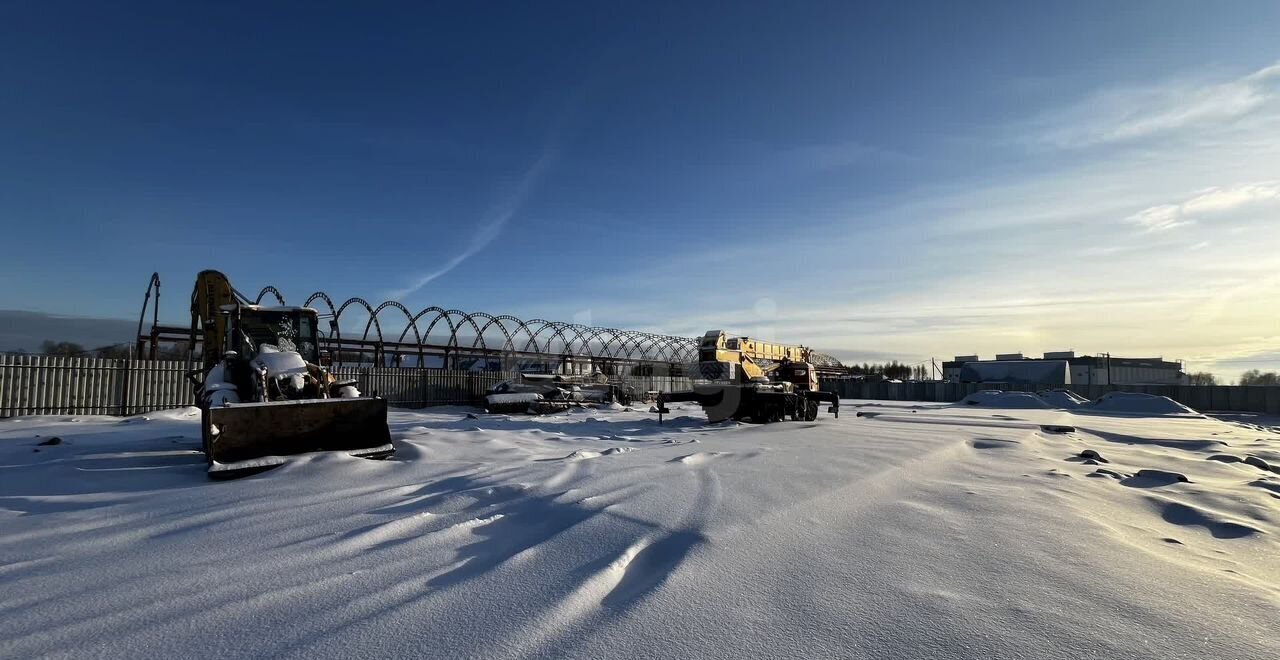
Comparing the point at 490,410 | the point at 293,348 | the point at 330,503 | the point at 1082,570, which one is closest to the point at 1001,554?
the point at 1082,570

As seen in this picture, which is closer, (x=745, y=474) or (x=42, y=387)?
(x=745, y=474)

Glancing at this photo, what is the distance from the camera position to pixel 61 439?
981 centimetres

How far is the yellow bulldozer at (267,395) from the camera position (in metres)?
7.11

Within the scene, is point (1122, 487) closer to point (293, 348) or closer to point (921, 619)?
point (921, 619)

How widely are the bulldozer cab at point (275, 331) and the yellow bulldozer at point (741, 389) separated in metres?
8.82

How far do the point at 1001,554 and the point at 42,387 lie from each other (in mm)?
20566

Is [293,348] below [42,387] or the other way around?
the other way around

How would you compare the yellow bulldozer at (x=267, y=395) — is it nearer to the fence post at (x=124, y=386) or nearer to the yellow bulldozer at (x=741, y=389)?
the fence post at (x=124, y=386)

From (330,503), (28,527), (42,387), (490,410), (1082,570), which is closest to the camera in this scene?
(1082,570)

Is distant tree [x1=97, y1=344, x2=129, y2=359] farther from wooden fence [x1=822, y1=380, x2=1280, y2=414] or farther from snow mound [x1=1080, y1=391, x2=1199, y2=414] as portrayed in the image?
snow mound [x1=1080, y1=391, x2=1199, y2=414]

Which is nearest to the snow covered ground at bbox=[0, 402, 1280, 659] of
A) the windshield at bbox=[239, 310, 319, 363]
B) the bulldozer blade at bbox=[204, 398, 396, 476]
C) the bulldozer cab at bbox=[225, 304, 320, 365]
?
the bulldozer blade at bbox=[204, 398, 396, 476]

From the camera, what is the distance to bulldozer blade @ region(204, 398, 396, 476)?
6.94 meters

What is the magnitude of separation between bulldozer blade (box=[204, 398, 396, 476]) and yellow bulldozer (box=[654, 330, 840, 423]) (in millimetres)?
9025

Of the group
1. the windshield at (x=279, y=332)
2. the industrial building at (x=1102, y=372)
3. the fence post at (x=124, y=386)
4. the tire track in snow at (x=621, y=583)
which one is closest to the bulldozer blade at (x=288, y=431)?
the windshield at (x=279, y=332)
